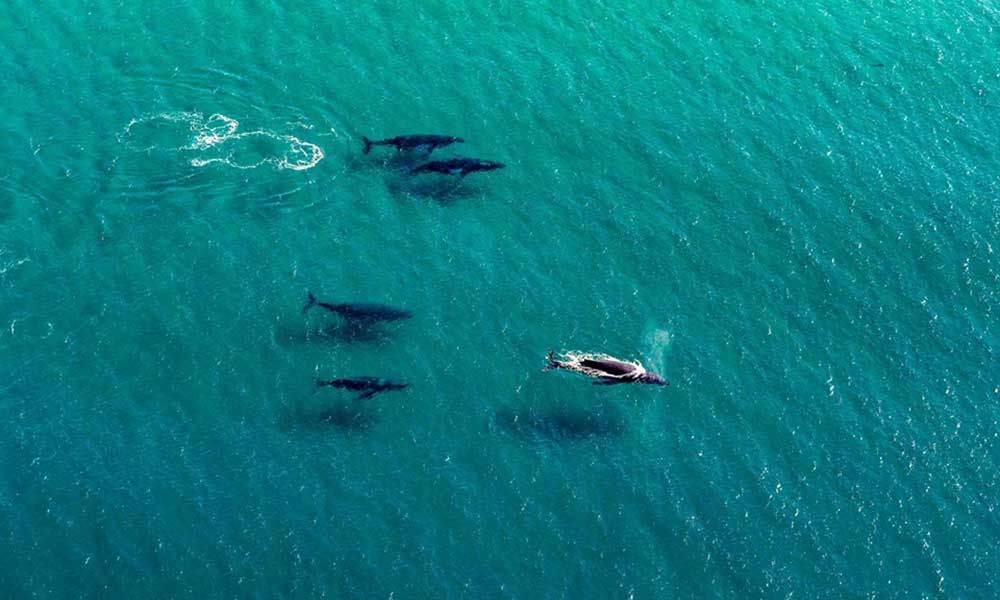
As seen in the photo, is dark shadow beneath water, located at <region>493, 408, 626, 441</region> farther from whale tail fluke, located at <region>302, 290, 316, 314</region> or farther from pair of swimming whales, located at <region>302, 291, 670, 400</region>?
whale tail fluke, located at <region>302, 290, 316, 314</region>

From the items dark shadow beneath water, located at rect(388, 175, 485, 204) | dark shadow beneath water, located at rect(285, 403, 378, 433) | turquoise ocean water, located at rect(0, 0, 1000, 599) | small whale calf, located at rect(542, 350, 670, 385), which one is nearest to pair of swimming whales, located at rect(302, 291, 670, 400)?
small whale calf, located at rect(542, 350, 670, 385)

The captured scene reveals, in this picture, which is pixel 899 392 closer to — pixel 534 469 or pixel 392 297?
pixel 534 469

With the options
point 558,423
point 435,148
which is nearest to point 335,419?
point 558,423

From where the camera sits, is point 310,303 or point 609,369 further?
point 310,303

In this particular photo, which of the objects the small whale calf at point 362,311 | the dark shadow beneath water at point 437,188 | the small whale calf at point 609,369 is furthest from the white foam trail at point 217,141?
the small whale calf at point 609,369

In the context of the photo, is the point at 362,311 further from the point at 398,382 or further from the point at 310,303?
the point at 398,382

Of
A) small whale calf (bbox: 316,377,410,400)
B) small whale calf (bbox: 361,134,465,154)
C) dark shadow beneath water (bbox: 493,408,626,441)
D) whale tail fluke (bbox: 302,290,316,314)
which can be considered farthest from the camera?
small whale calf (bbox: 361,134,465,154)

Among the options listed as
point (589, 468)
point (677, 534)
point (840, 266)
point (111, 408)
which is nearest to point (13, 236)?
point (111, 408)
